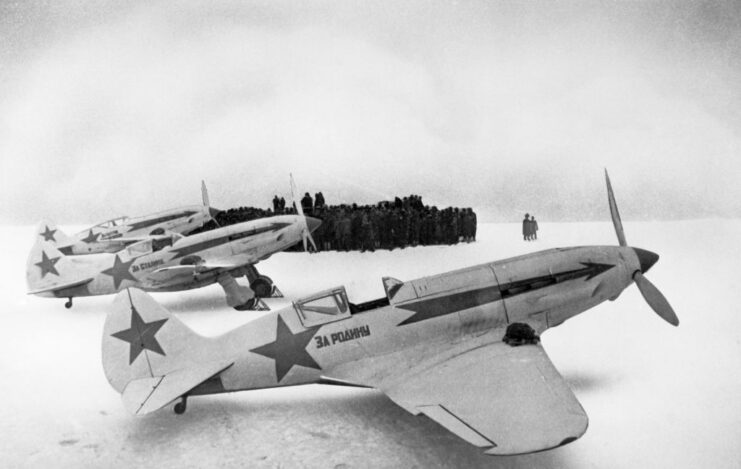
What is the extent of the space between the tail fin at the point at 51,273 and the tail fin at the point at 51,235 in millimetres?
151

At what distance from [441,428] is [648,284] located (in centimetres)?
173

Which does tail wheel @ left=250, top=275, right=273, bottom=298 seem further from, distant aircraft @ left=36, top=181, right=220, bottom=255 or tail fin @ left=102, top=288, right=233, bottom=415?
tail fin @ left=102, top=288, right=233, bottom=415

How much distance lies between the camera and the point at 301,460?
2.45 meters

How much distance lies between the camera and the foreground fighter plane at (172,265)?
593cm

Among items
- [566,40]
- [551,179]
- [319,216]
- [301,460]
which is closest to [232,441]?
[301,460]

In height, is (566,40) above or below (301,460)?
above

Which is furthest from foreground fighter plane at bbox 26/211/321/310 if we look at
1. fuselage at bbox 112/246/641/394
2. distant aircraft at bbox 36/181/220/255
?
fuselage at bbox 112/246/641/394

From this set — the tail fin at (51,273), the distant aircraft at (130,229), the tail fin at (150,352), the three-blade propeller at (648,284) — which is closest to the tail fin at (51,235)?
the distant aircraft at (130,229)

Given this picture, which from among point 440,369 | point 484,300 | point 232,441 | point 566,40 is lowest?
point 232,441

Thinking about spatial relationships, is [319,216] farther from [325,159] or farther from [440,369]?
[440,369]

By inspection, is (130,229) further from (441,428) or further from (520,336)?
(520,336)

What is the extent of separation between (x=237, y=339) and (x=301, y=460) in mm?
915

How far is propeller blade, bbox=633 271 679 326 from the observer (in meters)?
3.19

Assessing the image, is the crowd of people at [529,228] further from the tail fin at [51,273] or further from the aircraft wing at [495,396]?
the tail fin at [51,273]
